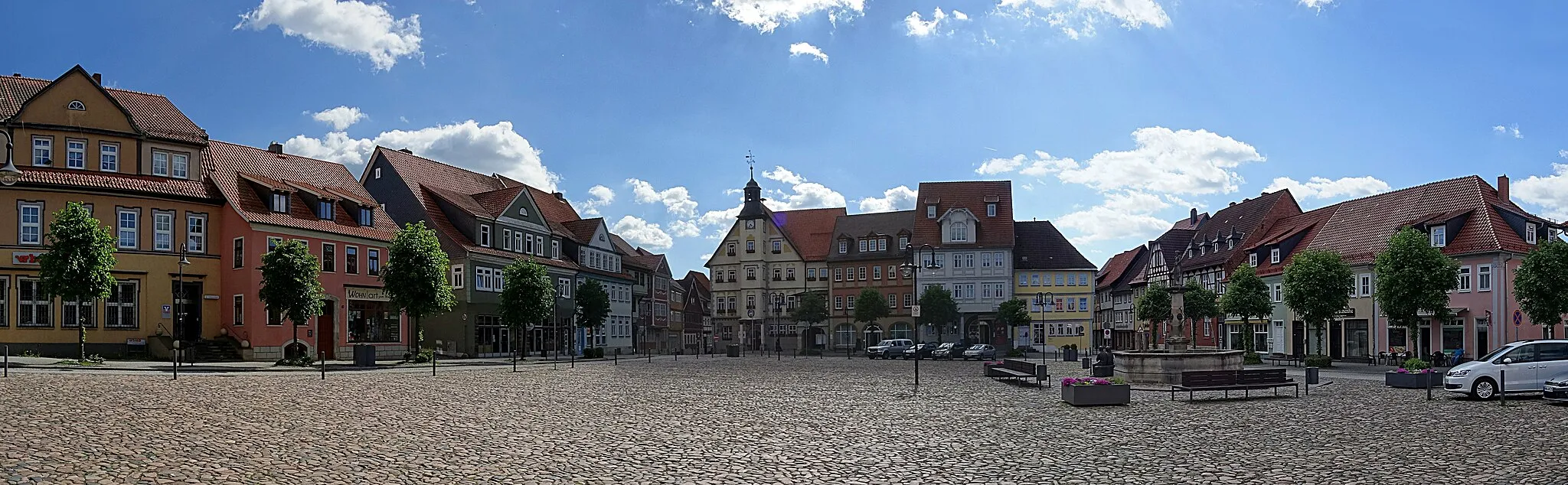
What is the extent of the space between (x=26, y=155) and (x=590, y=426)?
36597 mm

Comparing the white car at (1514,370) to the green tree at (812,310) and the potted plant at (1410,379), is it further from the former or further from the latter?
the green tree at (812,310)

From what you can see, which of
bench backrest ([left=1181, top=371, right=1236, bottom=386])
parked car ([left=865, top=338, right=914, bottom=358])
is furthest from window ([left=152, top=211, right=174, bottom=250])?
bench backrest ([left=1181, top=371, right=1236, bottom=386])

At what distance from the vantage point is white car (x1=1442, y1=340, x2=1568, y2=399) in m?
25.9

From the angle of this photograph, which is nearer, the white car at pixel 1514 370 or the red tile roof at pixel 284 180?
the white car at pixel 1514 370

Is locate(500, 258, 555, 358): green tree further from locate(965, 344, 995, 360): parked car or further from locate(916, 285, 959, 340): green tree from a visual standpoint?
locate(916, 285, 959, 340): green tree

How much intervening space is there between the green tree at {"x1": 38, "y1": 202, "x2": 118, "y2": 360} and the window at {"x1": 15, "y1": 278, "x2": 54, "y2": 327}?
15.0 ft

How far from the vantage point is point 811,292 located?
100 m

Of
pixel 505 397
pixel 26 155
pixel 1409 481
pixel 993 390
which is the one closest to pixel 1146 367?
pixel 993 390

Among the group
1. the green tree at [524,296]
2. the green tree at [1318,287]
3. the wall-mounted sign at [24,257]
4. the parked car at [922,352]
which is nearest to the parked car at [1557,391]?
the green tree at [1318,287]

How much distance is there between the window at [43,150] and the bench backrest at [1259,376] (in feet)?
142

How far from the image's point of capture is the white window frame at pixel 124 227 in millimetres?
46000

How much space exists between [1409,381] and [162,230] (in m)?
44.8

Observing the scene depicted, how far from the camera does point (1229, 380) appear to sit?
26656 millimetres

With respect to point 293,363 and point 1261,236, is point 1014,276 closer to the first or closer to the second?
point 1261,236
